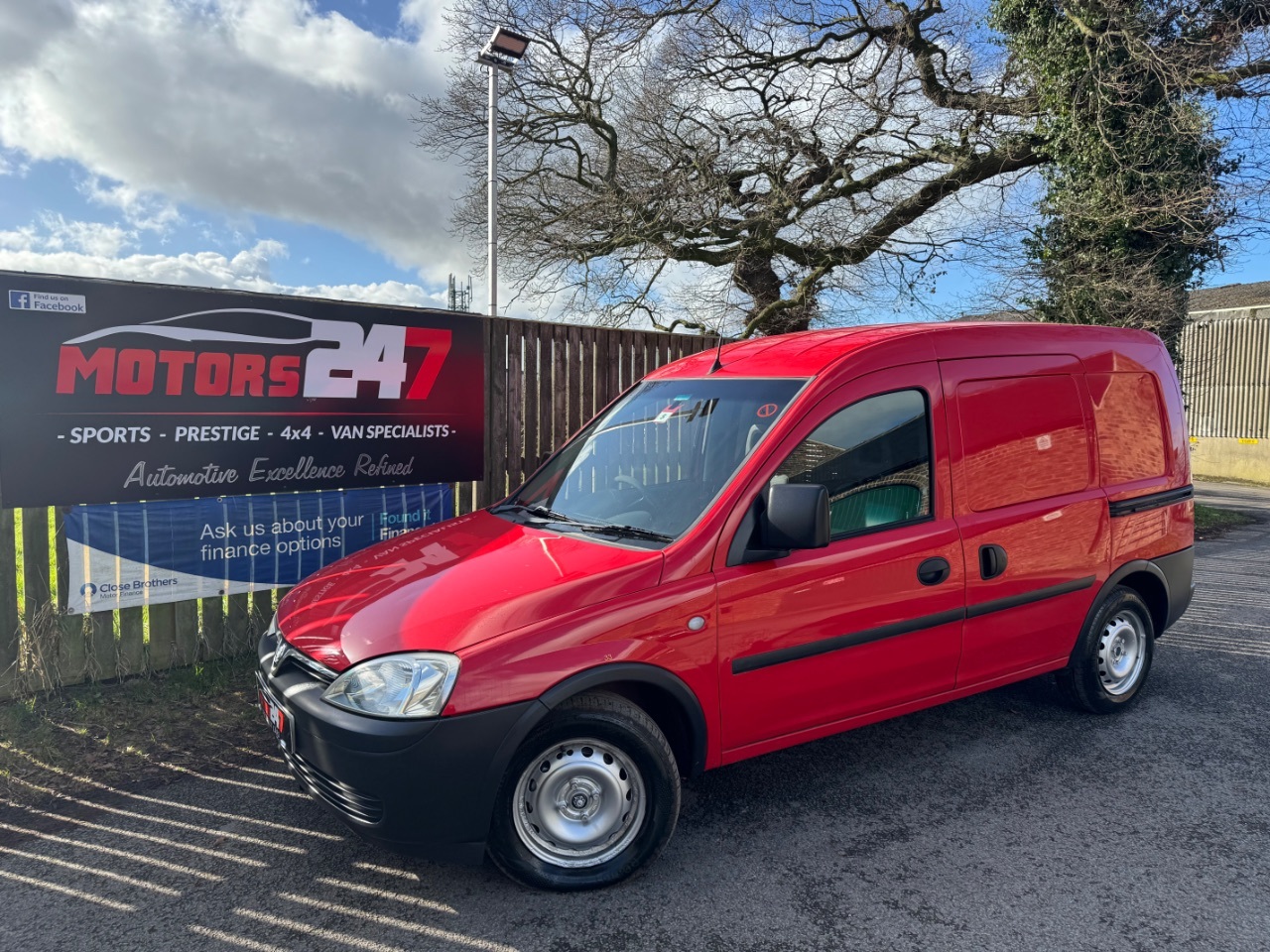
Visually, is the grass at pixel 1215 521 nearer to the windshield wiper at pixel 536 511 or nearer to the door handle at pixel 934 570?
the door handle at pixel 934 570

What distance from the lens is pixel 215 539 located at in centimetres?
539

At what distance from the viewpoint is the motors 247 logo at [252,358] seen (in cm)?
493

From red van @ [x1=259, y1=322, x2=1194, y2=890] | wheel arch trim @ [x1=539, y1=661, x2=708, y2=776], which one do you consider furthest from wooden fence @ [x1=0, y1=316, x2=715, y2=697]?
wheel arch trim @ [x1=539, y1=661, x2=708, y2=776]

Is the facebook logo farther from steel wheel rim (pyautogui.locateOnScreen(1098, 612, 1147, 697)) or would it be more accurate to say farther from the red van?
steel wheel rim (pyautogui.locateOnScreen(1098, 612, 1147, 697))

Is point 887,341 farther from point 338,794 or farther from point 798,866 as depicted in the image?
point 338,794

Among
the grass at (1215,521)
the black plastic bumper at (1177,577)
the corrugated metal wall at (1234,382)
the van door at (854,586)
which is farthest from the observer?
the corrugated metal wall at (1234,382)

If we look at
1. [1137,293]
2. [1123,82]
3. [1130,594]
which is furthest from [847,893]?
[1123,82]

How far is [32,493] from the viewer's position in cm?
477

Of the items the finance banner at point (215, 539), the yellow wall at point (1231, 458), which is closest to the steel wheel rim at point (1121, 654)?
the finance banner at point (215, 539)

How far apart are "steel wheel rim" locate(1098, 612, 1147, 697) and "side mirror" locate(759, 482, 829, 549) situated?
246 centimetres

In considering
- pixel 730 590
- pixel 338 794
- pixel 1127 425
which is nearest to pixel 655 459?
pixel 730 590

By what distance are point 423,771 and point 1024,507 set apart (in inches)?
119

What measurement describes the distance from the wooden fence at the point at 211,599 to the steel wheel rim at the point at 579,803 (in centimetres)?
341

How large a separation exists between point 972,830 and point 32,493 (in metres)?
5.08
